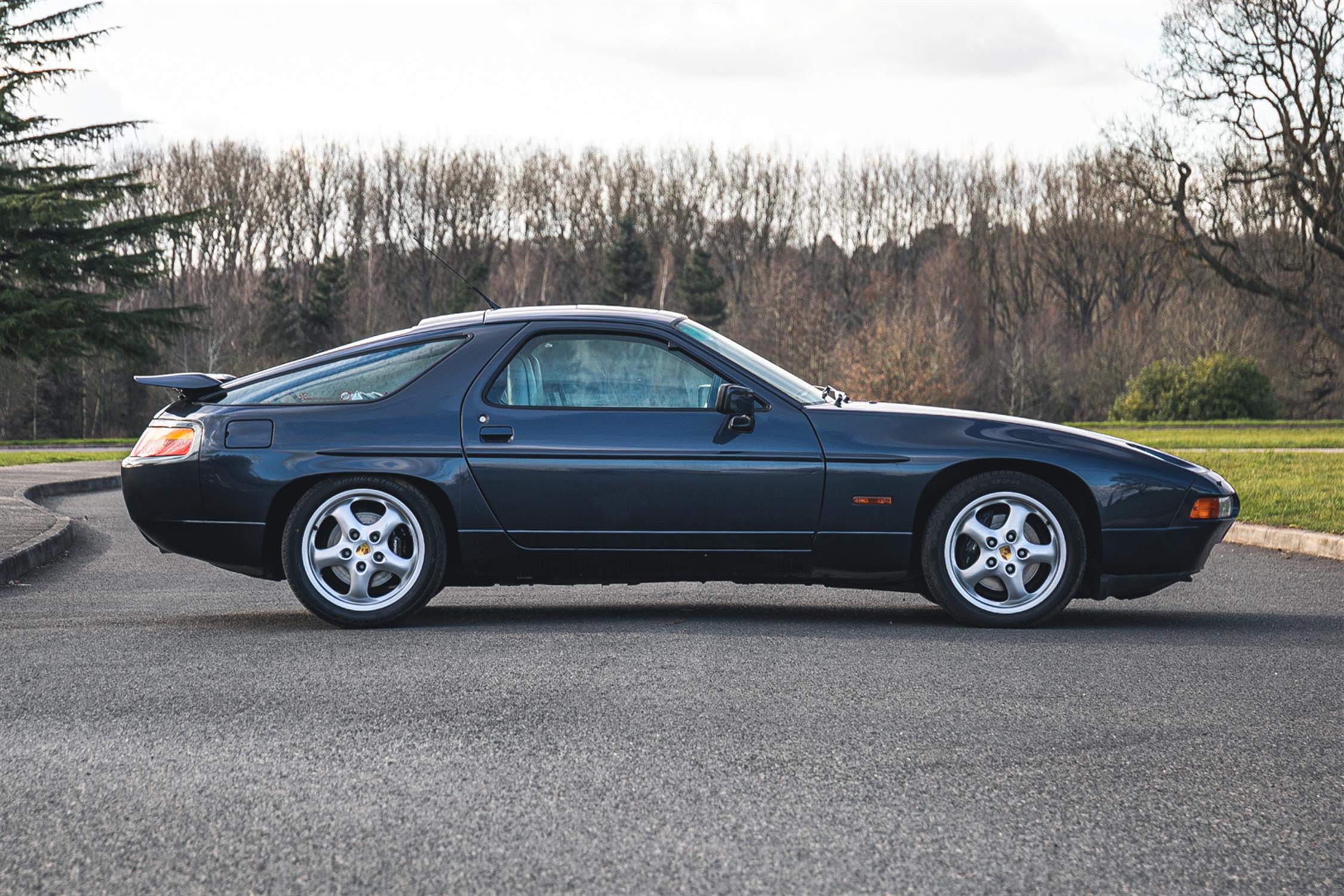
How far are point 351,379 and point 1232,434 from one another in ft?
82.4

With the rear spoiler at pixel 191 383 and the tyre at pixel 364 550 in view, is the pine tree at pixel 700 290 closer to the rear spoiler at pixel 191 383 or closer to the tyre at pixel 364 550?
the rear spoiler at pixel 191 383

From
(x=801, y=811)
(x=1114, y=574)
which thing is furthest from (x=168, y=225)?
(x=801, y=811)

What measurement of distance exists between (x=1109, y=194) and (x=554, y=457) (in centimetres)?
2877

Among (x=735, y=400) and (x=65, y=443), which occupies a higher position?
(x=735, y=400)

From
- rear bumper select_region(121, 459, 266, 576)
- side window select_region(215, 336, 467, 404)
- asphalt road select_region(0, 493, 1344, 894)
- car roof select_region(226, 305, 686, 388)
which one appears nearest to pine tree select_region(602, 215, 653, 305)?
car roof select_region(226, 305, 686, 388)

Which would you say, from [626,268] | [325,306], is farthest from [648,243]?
[325,306]

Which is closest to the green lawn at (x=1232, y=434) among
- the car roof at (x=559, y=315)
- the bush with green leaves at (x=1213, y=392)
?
the bush with green leaves at (x=1213, y=392)

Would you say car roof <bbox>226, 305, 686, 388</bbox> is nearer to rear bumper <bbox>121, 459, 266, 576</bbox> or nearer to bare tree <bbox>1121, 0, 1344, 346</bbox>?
rear bumper <bbox>121, 459, 266, 576</bbox>

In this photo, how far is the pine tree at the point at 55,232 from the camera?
28.4 metres

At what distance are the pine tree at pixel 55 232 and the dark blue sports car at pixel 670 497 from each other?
24.4 m

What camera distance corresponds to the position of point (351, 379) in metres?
6.55

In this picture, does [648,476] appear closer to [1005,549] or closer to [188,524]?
[1005,549]

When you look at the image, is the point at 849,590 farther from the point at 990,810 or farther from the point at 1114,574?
the point at 990,810

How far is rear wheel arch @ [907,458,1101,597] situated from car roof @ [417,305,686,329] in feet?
4.64
